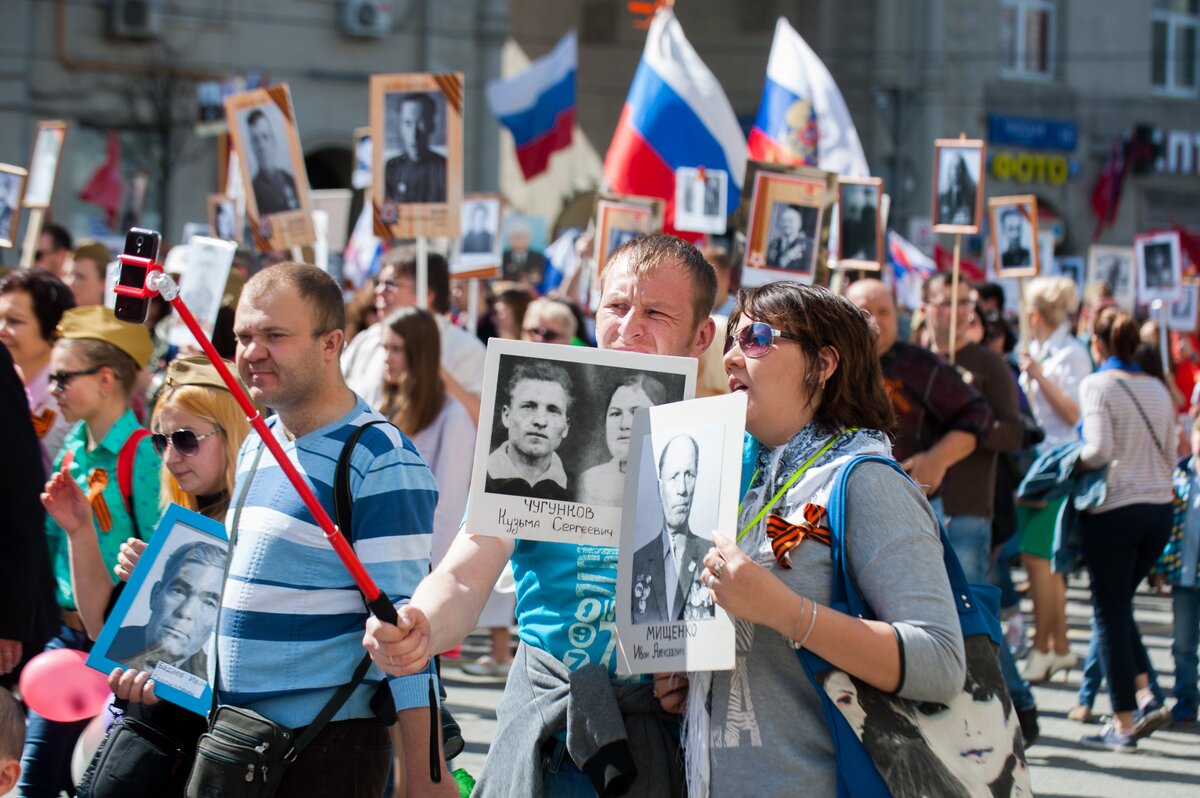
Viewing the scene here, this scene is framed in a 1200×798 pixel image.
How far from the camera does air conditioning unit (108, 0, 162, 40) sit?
23719 mm

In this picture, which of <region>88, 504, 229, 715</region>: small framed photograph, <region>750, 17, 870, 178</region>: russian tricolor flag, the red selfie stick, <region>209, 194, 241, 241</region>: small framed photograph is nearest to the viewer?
the red selfie stick

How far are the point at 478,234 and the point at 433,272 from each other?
513 cm

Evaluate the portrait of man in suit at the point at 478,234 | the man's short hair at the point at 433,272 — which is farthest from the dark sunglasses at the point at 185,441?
the portrait of man in suit at the point at 478,234

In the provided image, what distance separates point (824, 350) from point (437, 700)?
1168 millimetres

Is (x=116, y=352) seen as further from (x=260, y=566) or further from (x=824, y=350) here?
(x=824, y=350)

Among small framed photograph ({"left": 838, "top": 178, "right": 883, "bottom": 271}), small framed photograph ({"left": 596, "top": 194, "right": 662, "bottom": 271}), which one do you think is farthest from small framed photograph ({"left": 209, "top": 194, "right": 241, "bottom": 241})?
small framed photograph ({"left": 838, "top": 178, "right": 883, "bottom": 271})

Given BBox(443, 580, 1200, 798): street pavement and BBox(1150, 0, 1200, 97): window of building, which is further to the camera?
BBox(1150, 0, 1200, 97): window of building

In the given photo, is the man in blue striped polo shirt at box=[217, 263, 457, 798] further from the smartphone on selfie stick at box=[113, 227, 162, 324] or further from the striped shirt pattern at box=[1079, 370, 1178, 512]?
the striped shirt pattern at box=[1079, 370, 1178, 512]

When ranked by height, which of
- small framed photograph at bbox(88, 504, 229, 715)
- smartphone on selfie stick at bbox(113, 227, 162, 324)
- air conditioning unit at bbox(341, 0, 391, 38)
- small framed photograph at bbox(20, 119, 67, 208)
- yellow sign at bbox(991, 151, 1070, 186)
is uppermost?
air conditioning unit at bbox(341, 0, 391, 38)

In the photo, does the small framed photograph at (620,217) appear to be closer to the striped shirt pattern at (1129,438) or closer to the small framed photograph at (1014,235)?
the small framed photograph at (1014,235)

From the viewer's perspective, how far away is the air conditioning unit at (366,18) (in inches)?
1025

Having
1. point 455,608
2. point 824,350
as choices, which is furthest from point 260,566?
point 824,350

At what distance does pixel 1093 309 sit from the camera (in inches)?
446

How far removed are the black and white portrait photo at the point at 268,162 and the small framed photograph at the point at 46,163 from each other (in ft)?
8.42
